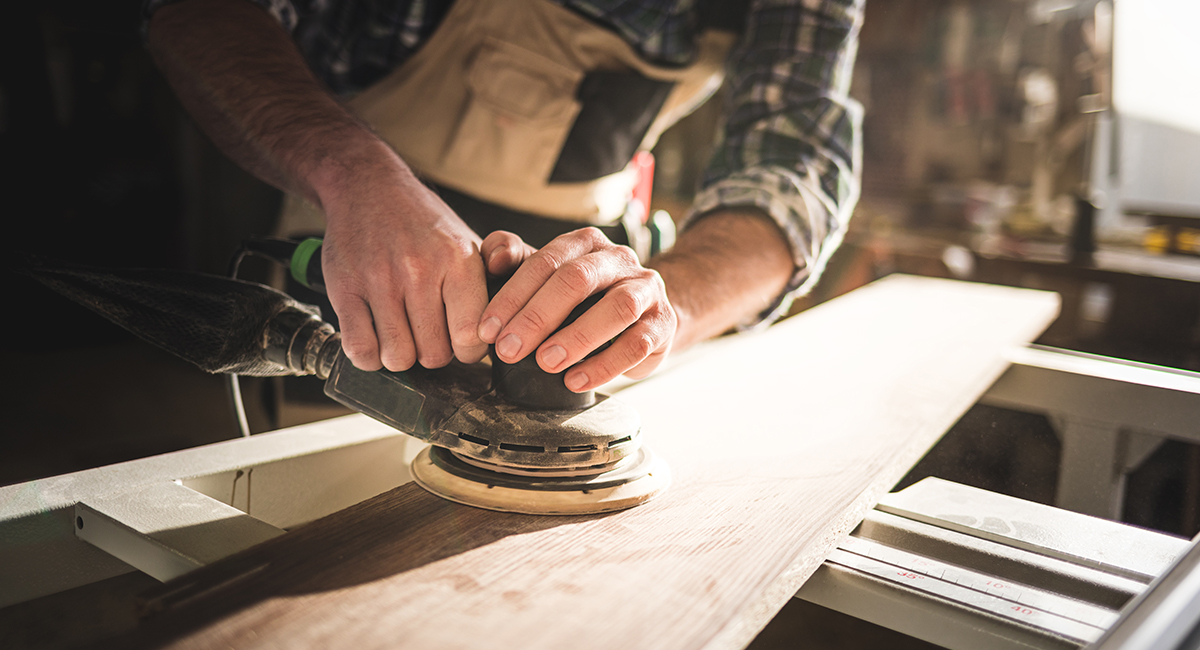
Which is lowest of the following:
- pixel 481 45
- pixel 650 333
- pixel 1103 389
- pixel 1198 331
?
pixel 1198 331

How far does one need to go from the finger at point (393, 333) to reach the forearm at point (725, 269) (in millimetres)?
454

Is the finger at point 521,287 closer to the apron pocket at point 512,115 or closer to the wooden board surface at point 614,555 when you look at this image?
the wooden board surface at point 614,555

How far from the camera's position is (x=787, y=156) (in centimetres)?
121

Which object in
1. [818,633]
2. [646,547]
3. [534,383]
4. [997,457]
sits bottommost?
[818,633]

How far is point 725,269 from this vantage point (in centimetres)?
109

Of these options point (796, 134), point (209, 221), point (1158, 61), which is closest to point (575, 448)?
point (796, 134)

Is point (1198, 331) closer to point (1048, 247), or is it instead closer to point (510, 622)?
point (1048, 247)

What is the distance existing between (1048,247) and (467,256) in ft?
9.55

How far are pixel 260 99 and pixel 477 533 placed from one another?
0.63 m

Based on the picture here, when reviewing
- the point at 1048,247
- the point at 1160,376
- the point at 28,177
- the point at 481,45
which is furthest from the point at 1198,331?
the point at 28,177

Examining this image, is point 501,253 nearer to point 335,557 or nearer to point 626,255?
point 626,255

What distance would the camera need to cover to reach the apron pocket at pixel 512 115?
1.37 m

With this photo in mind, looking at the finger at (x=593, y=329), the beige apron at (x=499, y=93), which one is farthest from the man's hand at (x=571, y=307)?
the beige apron at (x=499, y=93)

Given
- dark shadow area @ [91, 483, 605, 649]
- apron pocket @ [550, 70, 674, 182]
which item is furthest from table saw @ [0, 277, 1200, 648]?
apron pocket @ [550, 70, 674, 182]
